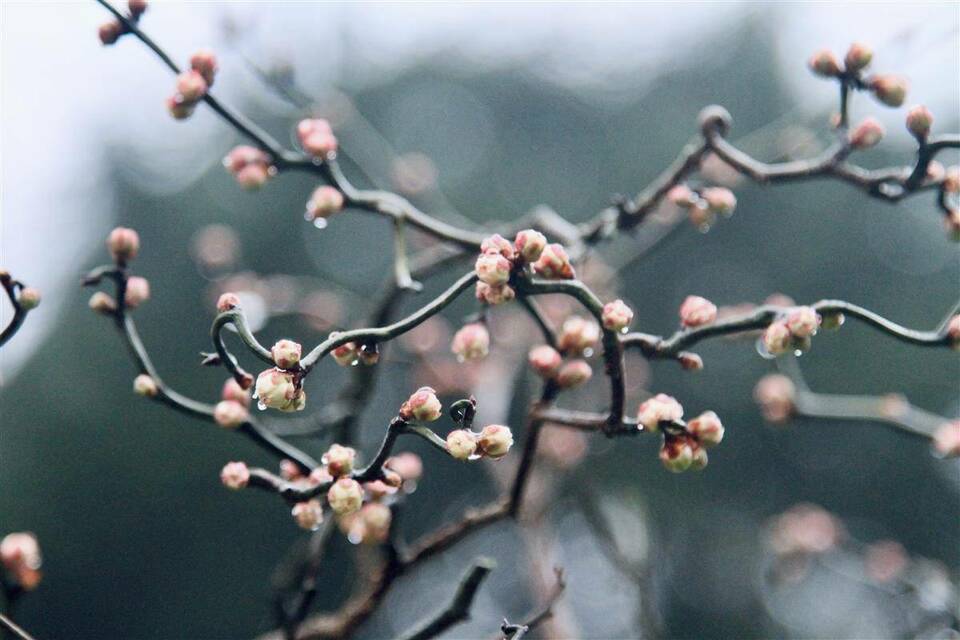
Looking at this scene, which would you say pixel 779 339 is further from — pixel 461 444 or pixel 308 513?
pixel 308 513

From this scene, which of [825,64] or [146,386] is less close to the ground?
[825,64]

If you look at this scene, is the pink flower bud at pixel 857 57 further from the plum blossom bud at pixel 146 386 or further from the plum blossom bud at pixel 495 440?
the plum blossom bud at pixel 146 386

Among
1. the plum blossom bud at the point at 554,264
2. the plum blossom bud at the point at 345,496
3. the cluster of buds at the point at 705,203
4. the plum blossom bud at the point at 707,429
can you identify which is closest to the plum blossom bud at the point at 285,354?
the plum blossom bud at the point at 345,496

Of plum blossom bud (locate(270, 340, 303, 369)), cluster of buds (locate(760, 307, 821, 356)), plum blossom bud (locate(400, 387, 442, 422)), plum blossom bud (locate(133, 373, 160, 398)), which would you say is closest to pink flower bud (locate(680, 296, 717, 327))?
cluster of buds (locate(760, 307, 821, 356))

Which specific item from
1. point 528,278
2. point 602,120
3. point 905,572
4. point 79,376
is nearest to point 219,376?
point 79,376

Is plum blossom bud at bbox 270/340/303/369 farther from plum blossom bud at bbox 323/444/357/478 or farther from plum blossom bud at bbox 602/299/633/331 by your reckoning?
plum blossom bud at bbox 602/299/633/331

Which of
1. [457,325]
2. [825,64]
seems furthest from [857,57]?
[457,325]
